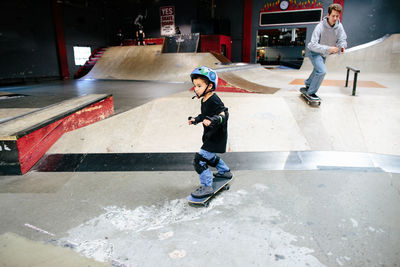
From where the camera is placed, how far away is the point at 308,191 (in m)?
2.23

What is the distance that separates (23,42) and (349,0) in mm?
16480

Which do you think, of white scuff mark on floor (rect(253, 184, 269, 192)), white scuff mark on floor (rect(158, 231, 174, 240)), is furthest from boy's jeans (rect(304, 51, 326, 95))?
white scuff mark on floor (rect(158, 231, 174, 240))

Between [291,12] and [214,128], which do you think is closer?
[214,128]

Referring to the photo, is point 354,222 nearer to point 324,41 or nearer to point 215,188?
point 215,188

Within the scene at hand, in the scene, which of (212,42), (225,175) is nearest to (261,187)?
(225,175)

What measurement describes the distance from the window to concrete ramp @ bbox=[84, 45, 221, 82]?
2.57 meters

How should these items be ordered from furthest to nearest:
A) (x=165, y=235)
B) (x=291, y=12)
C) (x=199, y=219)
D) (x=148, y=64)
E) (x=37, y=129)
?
(x=291, y=12) < (x=148, y=64) < (x=37, y=129) < (x=199, y=219) < (x=165, y=235)

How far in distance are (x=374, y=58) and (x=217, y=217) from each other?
1183cm

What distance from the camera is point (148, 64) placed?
12453 mm

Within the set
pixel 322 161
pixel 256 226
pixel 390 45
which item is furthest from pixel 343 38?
pixel 390 45

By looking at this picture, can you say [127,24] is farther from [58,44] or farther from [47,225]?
[47,225]

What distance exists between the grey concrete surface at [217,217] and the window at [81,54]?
14964 mm

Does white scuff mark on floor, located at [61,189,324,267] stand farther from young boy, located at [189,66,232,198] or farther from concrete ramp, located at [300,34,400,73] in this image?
concrete ramp, located at [300,34,400,73]

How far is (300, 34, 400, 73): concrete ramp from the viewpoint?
33.5 feet
